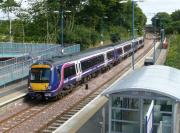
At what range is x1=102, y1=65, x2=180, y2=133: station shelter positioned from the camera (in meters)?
15.0

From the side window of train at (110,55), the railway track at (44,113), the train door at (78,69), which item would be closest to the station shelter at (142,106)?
the railway track at (44,113)

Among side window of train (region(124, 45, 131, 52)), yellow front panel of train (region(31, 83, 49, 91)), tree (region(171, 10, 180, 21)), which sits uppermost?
tree (region(171, 10, 180, 21))

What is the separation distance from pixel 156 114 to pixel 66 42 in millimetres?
49061

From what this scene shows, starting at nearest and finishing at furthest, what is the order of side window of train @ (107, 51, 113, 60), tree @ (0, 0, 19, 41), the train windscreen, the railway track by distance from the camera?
the railway track < the train windscreen < side window of train @ (107, 51, 113, 60) < tree @ (0, 0, 19, 41)

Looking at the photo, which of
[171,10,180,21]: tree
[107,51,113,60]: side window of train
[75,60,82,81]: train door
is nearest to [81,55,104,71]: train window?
[75,60,82,81]: train door

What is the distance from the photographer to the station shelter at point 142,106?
15.0 m

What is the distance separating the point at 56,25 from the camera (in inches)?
2677

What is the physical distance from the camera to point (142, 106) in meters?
15.5

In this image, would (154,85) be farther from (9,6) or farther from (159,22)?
(9,6)

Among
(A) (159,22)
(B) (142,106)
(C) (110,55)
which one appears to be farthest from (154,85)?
(C) (110,55)

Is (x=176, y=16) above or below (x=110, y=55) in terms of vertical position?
above

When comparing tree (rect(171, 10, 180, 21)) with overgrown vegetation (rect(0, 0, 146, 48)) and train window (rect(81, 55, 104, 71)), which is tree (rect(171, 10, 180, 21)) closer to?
overgrown vegetation (rect(0, 0, 146, 48))

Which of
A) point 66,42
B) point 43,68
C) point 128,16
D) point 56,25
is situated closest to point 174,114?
point 43,68

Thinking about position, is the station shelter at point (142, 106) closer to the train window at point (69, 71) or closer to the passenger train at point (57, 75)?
the passenger train at point (57, 75)
